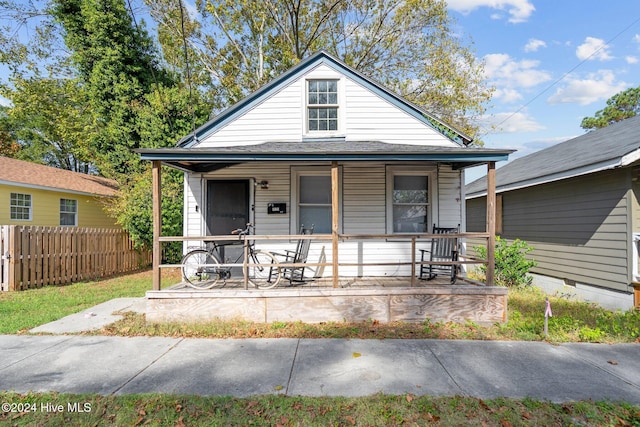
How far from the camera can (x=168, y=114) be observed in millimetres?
11500

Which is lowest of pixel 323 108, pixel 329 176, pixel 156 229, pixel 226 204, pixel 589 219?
pixel 156 229

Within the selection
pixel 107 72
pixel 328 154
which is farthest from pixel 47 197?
pixel 328 154

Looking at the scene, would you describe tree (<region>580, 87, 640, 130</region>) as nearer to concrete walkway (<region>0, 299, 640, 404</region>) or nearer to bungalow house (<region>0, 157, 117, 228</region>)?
concrete walkway (<region>0, 299, 640, 404</region>)

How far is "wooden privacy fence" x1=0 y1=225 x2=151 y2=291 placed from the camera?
7.78 meters

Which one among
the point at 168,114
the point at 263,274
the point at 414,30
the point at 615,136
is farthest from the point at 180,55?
the point at 615,136

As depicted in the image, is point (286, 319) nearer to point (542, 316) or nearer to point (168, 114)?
point (542, 316)

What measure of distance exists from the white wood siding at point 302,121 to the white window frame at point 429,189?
0.77m

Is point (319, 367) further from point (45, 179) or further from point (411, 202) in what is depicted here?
point (45, 179)

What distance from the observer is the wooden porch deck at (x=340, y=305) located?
17.4 feet

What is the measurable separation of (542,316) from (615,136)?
5.52 metres

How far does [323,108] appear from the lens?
7840 millimetres

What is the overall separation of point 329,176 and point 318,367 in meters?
4.43

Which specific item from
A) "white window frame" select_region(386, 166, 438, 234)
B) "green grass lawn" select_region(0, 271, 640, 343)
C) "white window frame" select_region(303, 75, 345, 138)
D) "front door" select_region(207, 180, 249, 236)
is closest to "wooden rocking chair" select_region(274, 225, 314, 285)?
"green grass lawn" select_region(0, 271, 640, 343)

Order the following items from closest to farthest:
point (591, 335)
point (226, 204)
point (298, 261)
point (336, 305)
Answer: point (591, 335)
point (336, 305)
point (298, 261)
point (226, 204)
